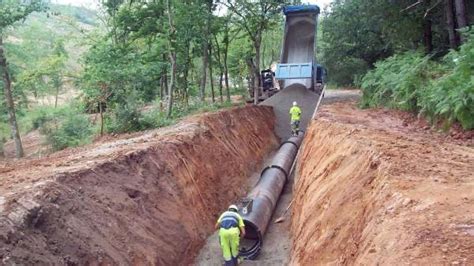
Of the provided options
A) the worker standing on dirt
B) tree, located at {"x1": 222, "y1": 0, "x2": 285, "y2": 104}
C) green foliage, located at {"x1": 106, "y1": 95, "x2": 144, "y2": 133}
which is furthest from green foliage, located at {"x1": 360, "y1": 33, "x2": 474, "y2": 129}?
green foliage, located at {"x1": 106, "y1": 95, "x2": 144, "y2": 133}

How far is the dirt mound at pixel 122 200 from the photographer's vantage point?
807 centimetres

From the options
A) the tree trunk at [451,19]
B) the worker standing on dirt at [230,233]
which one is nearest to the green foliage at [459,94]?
the worker standing on dirt at [230,233]

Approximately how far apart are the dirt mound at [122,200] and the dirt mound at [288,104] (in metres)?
9.07

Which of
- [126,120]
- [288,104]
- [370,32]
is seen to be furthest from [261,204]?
[370,32]

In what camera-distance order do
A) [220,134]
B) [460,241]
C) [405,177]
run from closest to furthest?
[460,241], [405,177], [220,134]

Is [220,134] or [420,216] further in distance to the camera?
[220,134]

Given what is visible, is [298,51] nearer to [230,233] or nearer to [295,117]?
[295,117]

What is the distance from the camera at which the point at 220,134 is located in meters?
18.8

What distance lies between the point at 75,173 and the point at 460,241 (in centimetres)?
792

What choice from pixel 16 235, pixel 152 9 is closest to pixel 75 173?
pixel 16 235

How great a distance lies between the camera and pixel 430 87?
1352cm

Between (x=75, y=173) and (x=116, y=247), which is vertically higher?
(x=75, y=173)

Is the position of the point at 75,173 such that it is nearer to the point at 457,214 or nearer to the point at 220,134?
the point at 457,214

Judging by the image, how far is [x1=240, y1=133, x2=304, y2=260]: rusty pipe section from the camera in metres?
12.5
